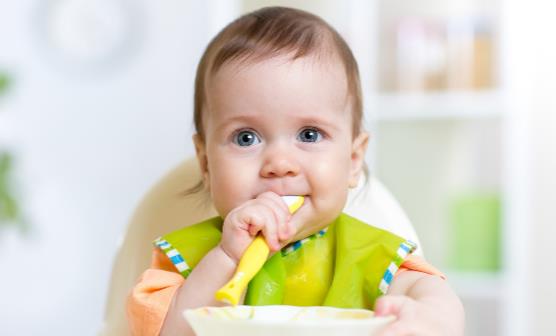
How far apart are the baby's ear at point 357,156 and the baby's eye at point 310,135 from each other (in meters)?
0.10

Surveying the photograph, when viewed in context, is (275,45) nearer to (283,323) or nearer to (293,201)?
(293,201)

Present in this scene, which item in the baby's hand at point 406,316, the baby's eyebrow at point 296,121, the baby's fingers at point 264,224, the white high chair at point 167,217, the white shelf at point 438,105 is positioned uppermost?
the baby's eyebrow at point 296,121

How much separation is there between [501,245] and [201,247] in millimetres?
1557

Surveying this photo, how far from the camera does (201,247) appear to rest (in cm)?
98

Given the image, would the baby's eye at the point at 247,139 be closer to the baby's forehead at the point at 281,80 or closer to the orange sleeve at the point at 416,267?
the baby's forehead at the point at 281,80

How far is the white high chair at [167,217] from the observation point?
3.80 feet

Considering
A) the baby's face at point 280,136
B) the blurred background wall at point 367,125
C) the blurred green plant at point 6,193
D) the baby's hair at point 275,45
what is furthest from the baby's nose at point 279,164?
the blurred green plant at point 6,193

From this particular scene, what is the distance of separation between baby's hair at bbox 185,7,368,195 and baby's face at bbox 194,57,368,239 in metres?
0.01

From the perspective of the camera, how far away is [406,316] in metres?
0.71

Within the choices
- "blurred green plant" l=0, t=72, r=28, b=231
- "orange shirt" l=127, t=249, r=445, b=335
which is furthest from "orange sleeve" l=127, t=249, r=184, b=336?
"blurred green plant" l=0, t=72, r=28, b=231

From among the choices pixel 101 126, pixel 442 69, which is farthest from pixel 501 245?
pixel 101 126

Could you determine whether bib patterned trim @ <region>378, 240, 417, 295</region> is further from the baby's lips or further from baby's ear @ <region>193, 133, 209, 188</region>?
baby's ear @ <region>193, 133, 209, 188</region>

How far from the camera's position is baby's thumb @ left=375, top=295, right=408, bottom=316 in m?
0.69

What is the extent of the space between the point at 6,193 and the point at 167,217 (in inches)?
73.9
